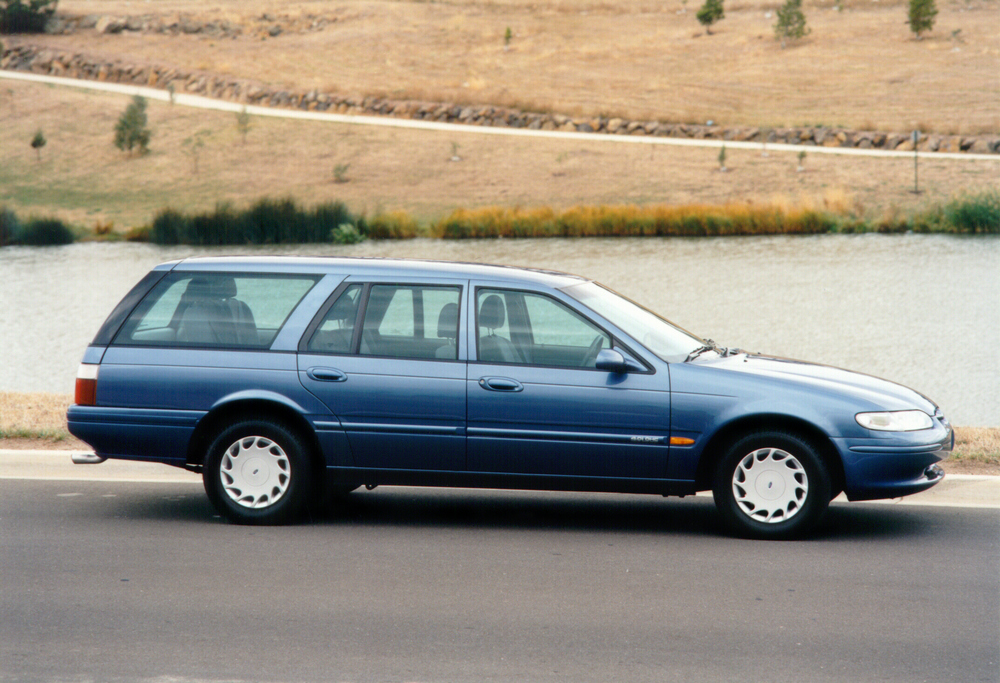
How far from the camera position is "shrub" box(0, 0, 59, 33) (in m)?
86.6

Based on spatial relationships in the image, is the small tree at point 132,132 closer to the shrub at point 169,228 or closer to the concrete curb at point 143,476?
the shrub at point 169,228

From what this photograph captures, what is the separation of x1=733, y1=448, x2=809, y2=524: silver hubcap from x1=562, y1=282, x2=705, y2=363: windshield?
A: 2.41 feet

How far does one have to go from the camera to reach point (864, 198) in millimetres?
41406

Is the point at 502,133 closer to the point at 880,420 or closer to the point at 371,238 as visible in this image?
the point at 371,238

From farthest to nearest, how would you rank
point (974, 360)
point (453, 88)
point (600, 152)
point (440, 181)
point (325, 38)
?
point (325, 38), point (453, 88), point (600, 152), point (440, 181), point (974, 360)

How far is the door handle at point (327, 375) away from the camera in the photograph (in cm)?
686

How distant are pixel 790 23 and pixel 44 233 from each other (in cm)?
4953

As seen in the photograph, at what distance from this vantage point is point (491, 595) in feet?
18.5

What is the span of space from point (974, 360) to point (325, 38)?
70.2m

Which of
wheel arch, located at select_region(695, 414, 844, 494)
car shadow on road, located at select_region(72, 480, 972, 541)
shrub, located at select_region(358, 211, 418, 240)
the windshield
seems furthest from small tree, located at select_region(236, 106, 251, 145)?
wheel arch, located at select_region(695, 414, 844, 494)

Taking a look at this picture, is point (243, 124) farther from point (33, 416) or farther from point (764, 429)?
point (764, 429)

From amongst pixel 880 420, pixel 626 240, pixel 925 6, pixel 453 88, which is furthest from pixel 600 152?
pixel 880 420

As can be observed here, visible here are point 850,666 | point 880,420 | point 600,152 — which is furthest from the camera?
point 600,152

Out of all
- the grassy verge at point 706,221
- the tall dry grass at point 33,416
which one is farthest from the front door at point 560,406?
the grassy verge at point 706,221
